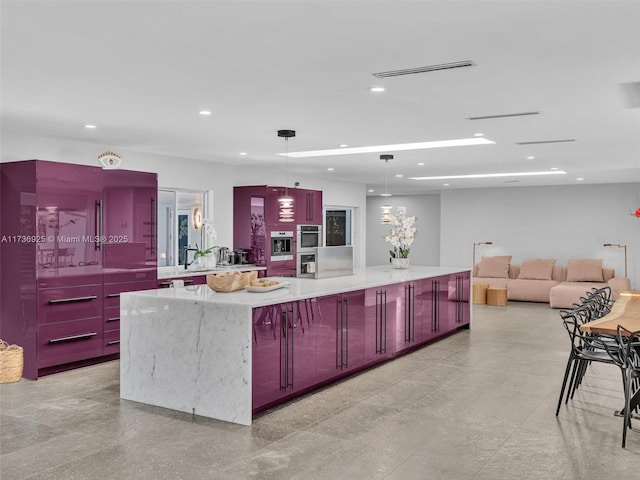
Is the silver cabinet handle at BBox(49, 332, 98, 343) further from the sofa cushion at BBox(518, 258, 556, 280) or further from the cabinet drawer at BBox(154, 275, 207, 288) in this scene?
the sofa cushion at BBox(518, 258, 556, 280)

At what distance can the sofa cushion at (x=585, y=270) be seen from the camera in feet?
38.2

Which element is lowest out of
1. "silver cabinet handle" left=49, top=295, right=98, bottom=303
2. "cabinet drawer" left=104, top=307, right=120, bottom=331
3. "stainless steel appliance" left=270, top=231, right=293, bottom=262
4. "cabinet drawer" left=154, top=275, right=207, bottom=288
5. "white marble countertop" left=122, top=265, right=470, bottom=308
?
"cabinet drawer" left=104, top=307, right=120, bottom=331

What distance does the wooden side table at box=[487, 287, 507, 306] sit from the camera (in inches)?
444

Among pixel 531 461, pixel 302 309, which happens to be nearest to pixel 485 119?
pixel 302 309

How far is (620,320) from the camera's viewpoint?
475 cm

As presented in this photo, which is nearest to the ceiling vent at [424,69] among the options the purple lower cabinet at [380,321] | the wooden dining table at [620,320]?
the wooden dining table at [620,320]

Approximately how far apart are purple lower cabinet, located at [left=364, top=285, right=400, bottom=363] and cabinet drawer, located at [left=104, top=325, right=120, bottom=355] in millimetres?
2778

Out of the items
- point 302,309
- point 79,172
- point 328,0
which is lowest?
point 302,309

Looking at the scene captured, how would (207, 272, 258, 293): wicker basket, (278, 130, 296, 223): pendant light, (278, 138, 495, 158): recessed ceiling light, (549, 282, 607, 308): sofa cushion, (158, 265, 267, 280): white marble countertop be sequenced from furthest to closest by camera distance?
(549, 282, 607, 308): sofa cushion < (278, 130, 296, 223): pendant light < (158, 265, 267, 280): white marble countertop < (278, 138, 495, 158): recessed ceiling light < (207, 272, 258, 293): wicker basket

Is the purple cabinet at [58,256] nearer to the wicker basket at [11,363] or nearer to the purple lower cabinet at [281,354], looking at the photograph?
the wicker basket at [11,363]

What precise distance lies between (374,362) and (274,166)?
173 inches

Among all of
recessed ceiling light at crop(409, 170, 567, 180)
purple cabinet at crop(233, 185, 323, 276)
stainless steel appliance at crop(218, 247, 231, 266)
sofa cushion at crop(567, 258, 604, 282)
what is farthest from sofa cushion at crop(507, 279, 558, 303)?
stainless steel appliance at crop(218, 247, 231, 266)

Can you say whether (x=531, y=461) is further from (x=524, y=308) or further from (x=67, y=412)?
(x=524, y=308)

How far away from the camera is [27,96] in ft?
14.7
